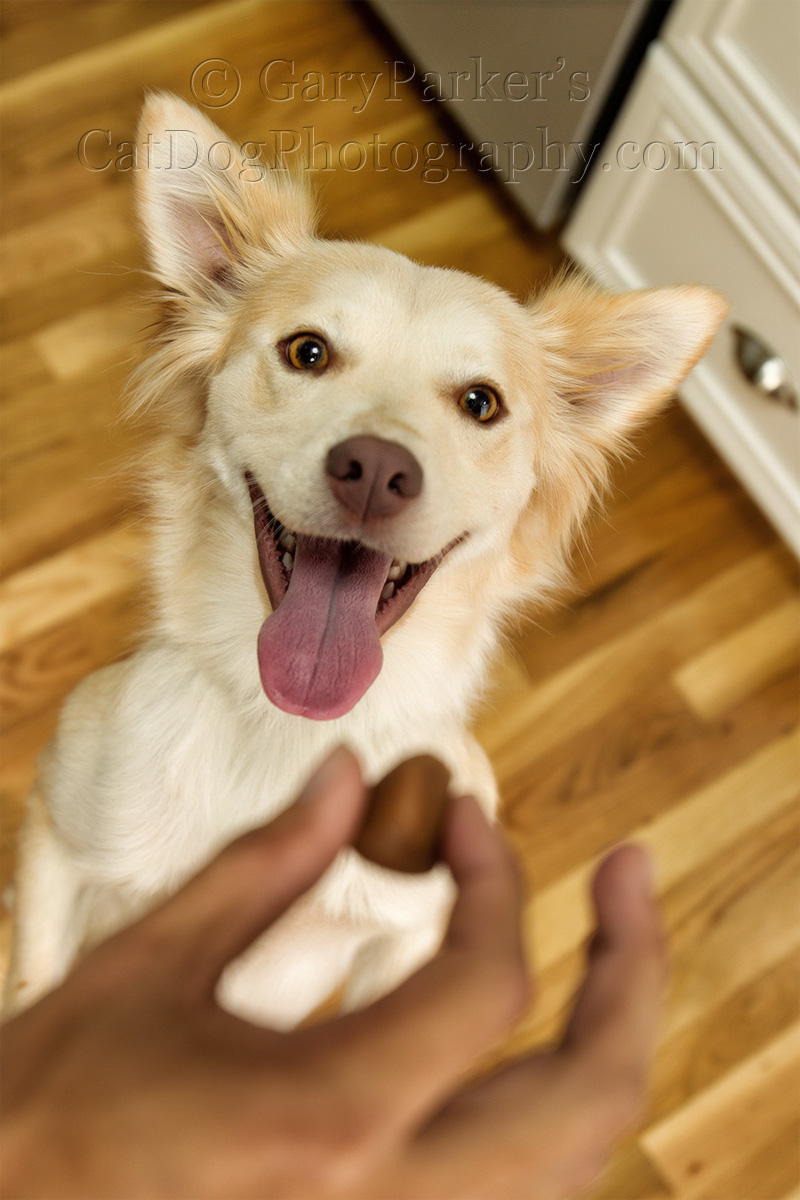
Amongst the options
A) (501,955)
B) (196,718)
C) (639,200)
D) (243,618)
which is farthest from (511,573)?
(639,200)

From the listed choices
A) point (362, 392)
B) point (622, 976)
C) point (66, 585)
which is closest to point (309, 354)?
point (362, 392)

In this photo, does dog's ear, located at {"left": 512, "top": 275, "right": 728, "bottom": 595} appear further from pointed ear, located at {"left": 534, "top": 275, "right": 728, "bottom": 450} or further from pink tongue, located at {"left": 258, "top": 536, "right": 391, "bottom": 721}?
pink tongue, located at {"left": 258, "top": 536, "right": 391, "bottom": 721}

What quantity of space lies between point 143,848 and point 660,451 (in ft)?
5.57

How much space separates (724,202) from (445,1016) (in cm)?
209

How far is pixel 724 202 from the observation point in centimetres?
203

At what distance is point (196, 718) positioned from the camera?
4.65ft

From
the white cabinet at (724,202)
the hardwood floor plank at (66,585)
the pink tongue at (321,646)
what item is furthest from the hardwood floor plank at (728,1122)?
the hardwood floor plank at (66,585)

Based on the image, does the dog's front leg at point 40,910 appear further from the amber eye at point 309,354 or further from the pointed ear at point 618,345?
the pointed ear at point 618,345

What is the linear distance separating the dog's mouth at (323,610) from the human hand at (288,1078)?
789mm

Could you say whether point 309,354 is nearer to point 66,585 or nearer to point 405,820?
point 405,820

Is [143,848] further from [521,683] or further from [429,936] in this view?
[521,683]

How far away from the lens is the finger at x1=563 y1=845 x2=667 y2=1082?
399 millimetres

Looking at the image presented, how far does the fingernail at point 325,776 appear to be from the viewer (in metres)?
0.46

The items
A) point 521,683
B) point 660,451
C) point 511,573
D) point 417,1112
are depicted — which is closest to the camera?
point 417,1112
